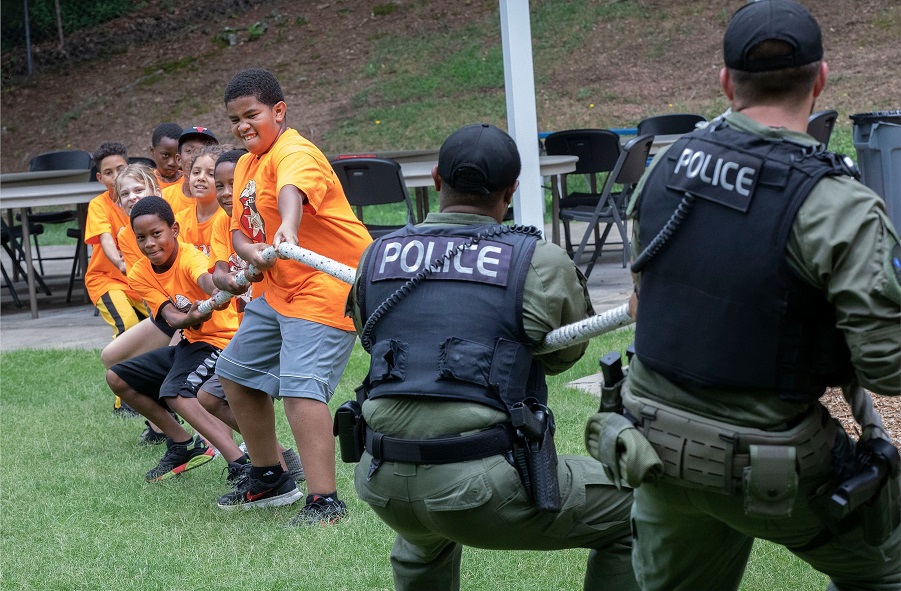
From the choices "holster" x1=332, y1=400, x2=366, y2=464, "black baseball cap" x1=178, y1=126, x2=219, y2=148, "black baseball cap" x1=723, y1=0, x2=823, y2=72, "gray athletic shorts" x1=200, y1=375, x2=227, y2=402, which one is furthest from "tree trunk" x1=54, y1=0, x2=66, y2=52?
"black baseball cap" x1=723, y1=0, x2=823, y2=72

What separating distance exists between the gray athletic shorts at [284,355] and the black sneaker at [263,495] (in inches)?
22.6

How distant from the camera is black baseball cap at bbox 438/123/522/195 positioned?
3.00m

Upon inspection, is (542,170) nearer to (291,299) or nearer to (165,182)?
(165,182)

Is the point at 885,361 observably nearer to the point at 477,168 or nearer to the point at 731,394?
the point at 731,394

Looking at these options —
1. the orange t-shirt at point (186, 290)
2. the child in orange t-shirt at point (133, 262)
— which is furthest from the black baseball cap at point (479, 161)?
the child in orange t-shirt at point (133, 262)

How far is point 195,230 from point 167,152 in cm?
137

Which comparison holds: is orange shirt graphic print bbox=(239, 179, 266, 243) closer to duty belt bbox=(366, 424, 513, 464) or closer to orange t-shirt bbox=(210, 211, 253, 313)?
orange t-shirt bbox=(210, 211, 253, 313)

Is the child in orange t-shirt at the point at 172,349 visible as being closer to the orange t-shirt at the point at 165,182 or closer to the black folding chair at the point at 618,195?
the orange t-shirt at the point at 165,182

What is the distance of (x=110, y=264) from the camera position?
7.62 metres

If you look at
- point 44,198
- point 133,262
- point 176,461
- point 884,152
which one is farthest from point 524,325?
point 44,198

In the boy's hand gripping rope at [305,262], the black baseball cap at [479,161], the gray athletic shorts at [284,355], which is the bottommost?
the gray athletic shorts at [284,355]

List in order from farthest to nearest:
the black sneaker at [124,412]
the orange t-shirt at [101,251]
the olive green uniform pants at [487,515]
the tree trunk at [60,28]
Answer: the tree trunk at [60,28] → the orange t-shirt at [101,251] → the black sneaker at [124,412] → the olive green uniform pants at [487,515]

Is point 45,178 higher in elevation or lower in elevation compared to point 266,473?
lower

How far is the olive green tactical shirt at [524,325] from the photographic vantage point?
114 inches
